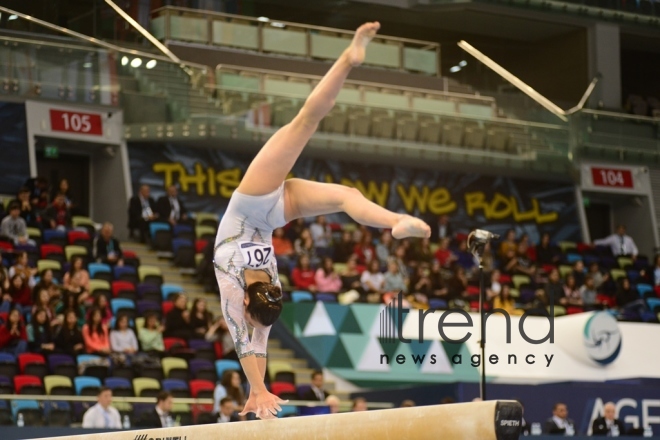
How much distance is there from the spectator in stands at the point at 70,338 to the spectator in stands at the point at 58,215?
120 inches

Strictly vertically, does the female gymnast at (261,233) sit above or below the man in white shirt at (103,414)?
above

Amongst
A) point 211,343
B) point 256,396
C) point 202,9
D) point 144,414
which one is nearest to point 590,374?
point 211,343

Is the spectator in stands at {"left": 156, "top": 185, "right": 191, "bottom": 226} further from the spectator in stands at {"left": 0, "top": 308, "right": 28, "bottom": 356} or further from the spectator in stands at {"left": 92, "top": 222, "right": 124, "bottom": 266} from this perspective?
the spectator in stands at {"left": 0, "top": 308, "right": 28, "bottom": 356}

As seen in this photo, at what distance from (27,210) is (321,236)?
4.36 meters

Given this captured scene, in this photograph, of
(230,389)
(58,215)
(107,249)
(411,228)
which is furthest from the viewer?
(58,215)

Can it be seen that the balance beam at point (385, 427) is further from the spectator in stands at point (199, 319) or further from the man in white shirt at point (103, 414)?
the spectator in stands at point (199, 319)

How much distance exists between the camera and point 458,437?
5.03 metres

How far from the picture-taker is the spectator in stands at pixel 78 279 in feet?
41.6

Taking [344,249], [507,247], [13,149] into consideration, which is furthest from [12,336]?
[507,247]

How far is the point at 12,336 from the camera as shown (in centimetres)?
1172

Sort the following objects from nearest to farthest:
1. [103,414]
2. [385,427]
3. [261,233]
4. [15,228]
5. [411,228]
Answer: [385,427], [411,228], [261,233], [103,414], [15,228]

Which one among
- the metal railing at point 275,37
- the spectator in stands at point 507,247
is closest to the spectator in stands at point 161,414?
the spectator in stands at point 507,247

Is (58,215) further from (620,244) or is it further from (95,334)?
(620,244)

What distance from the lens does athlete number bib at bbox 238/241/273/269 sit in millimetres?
6270
